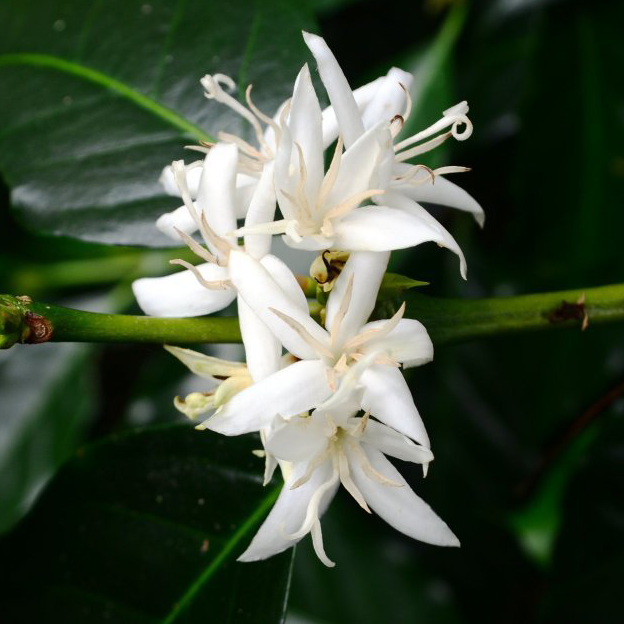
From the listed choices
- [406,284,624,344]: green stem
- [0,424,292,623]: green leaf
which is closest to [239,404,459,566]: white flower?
[406,284,624,344]: green stem

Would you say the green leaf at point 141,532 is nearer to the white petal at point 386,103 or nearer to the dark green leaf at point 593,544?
the white petal at point 386,103

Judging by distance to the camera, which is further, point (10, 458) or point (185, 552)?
point (10, 458)

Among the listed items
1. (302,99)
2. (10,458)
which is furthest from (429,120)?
(10,458)

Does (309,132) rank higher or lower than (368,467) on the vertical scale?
higher

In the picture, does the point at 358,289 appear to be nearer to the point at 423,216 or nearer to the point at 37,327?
the point at 423,216

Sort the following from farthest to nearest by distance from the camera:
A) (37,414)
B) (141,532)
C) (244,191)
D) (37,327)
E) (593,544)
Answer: (37,414)
(593,544)
(141,532)
(244,191)
(37,327)

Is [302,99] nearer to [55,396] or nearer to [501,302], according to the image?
[501,302]

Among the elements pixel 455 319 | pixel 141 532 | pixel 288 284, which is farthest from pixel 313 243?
pixel 141 532

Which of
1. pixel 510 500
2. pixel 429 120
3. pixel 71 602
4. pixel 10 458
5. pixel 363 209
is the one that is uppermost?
pixel 363 209
